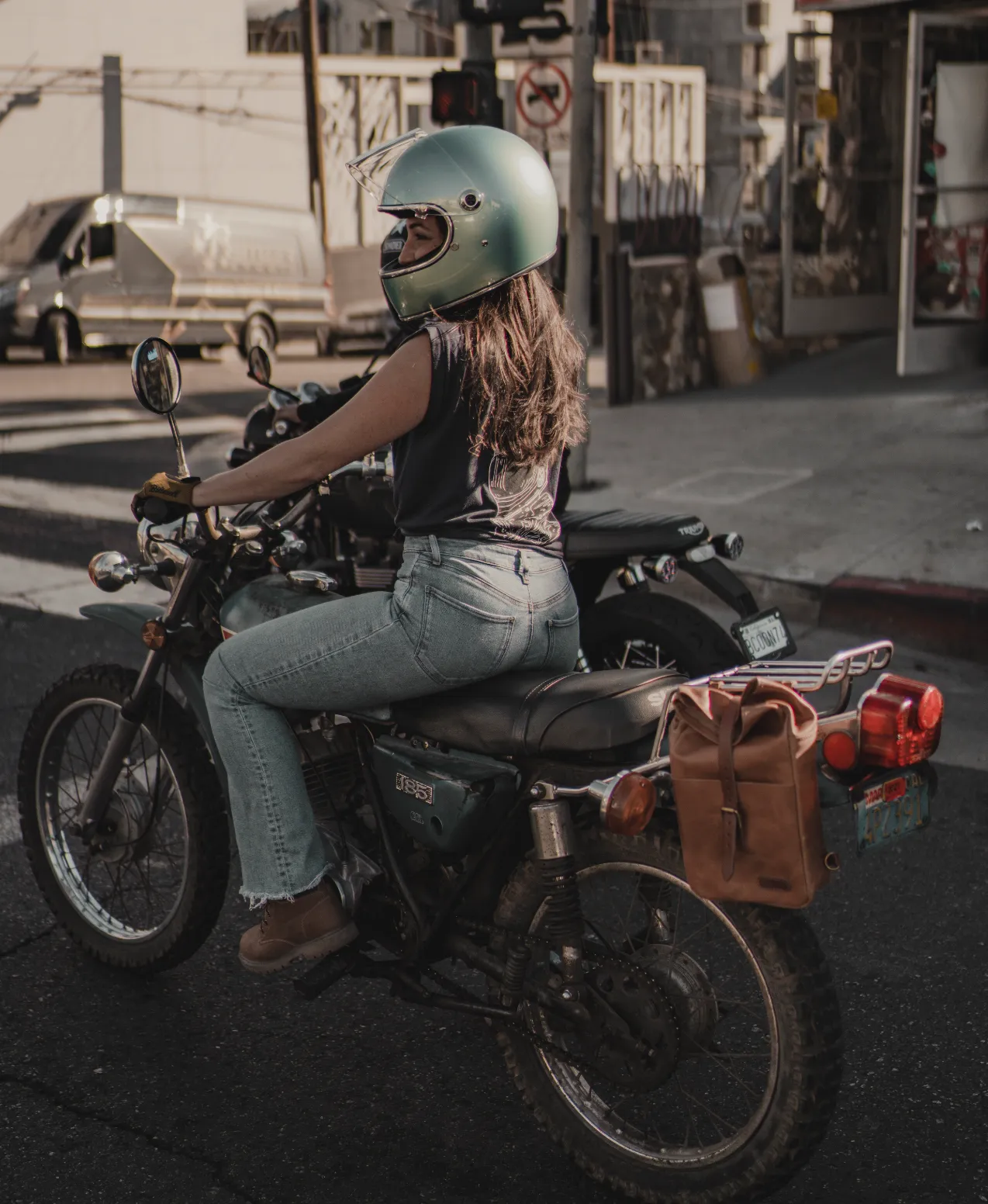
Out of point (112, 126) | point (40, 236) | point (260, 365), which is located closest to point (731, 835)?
point (260, 365)

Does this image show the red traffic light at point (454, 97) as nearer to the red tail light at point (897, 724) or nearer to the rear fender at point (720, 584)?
the rear fender at point (720, 584)

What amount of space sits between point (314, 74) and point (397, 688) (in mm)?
26377

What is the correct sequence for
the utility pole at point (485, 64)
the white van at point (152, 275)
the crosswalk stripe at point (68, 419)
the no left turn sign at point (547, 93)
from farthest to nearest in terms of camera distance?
the white van at point (152, 275)
the crosswalk stripe at point (68, 419)
the no left turn sign at point (547, 93)
the utility pole at point (485, 64)

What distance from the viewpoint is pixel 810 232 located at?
577 inches

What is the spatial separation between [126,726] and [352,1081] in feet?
3.20

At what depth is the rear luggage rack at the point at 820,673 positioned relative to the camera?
9.00ft

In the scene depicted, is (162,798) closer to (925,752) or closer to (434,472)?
(434,472)

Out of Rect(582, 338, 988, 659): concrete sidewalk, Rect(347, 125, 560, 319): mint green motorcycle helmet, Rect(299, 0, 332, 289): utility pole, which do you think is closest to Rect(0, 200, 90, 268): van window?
Rect(299, 0, 332, 289): utility pole

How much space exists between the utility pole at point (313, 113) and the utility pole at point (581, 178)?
58.5 feet

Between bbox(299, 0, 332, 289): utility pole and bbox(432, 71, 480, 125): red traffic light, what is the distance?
57.0 feet

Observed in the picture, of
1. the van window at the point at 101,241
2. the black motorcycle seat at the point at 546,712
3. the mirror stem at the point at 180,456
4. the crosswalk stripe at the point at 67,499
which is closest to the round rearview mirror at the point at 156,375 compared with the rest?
the mirror stem at the point at 180,456

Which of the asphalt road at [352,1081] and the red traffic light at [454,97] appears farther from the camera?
the red traffic light at [454,97]

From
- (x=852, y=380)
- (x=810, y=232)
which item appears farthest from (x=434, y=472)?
(x=810, y=232)

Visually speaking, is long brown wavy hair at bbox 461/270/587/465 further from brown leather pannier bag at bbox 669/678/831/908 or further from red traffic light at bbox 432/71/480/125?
red traffic light at bbox 432/71/480/125
